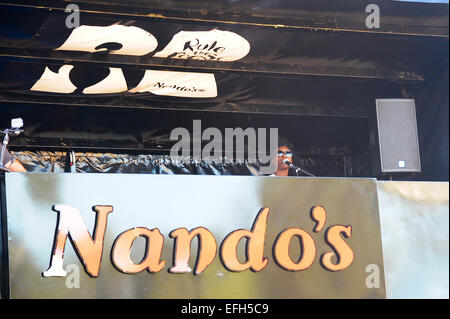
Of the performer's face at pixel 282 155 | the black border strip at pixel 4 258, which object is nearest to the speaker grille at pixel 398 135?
the performer's face at pixel 282 155

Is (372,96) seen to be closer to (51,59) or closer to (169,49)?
(169,49)

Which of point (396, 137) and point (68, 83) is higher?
point (68, 83)

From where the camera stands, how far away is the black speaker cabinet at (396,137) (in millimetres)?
5531

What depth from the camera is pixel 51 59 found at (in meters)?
5.07

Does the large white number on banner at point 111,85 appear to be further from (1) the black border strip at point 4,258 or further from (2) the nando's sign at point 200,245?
(1) the black border strip at point 4,258

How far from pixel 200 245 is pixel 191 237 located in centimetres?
9

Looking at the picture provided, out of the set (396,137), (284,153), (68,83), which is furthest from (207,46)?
(396,137)

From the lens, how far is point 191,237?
4.11 m

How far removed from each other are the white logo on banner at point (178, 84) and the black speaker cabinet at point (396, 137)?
1747mm

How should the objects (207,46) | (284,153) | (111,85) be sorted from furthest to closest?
(284,153) < (111,85) < (207,46)

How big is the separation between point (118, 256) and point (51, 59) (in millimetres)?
2071

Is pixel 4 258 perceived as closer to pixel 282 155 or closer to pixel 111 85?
pixel 111 85

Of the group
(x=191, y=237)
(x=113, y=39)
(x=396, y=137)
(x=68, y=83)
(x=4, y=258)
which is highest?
(x=113, y=39)
